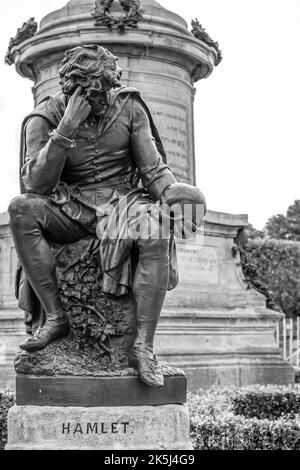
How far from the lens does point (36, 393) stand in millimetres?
5074

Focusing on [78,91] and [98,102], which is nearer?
[78,91]

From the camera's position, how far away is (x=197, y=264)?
12.5m

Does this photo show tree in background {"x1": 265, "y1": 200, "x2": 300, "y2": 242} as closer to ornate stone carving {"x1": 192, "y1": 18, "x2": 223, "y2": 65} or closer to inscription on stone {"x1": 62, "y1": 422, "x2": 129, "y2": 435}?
ornate stone carving {"x1": 192, "y1": 18, "x2": 223, "y2": 65}

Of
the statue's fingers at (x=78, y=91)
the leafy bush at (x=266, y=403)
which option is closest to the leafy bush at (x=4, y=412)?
the leafy bush at (x=266, y=403)

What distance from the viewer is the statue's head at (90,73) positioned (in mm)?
5234

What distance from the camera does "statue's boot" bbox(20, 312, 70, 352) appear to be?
5.16 metres

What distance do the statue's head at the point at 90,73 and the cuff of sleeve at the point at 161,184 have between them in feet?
2.05

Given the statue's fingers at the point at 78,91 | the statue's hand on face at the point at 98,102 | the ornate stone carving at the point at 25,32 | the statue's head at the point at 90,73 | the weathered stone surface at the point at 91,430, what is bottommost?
the weathered stone surface at the point at 91,430

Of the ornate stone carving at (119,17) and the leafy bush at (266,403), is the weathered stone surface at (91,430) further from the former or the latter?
the ornate stone carving at (119,17)

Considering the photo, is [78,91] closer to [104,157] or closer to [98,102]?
[98,102]

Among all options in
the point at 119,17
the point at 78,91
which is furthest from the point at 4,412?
the point at 119,17

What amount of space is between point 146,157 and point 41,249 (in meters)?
0.91
